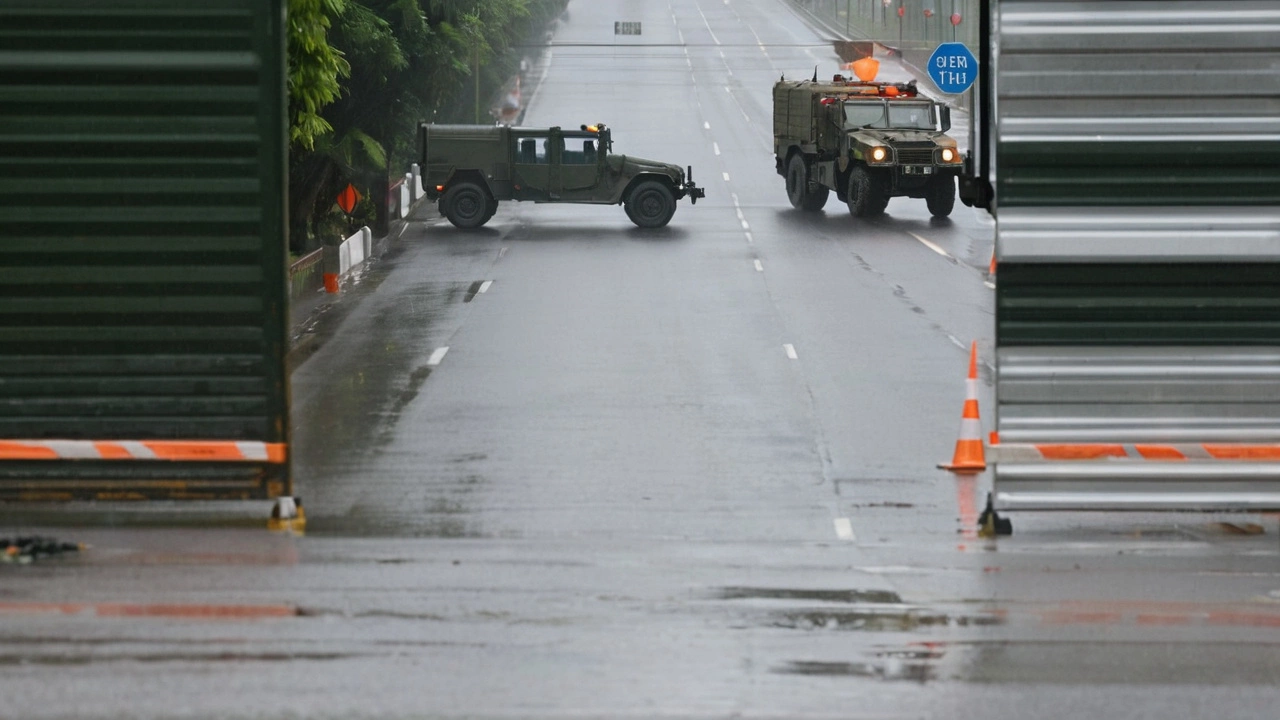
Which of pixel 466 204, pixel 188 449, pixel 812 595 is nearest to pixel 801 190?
pixel 466 204

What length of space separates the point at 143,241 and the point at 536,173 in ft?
86.2

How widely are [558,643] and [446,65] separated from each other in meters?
25.8

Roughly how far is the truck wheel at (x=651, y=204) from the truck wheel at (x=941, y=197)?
5732mm

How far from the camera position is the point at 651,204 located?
37562mm

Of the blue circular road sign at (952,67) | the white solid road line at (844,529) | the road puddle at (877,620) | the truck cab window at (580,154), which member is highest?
the blue circular road sign at (952,67)

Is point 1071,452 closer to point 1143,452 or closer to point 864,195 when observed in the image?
point 1143,452

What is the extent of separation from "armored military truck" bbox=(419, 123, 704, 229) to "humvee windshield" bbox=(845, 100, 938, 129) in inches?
151

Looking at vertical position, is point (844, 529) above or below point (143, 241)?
below

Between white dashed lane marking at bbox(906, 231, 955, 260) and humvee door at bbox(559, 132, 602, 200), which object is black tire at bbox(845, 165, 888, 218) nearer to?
white dashed lane marking at bbox(906, 231, 955, 260)

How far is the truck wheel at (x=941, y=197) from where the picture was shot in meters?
39.1

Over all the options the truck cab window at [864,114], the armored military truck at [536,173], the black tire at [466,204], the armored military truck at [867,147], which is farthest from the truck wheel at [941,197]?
the black tire at [466,204]

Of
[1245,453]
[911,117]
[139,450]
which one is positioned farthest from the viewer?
[911,117]

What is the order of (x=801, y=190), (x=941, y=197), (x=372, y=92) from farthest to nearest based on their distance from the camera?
(x=801, y=190) < (x=941, y=197) < (x=372, y=92)

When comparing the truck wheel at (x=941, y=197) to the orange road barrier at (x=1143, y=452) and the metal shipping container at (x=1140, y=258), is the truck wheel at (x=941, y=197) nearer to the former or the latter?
the metal shipping container at (x=1140, y=258)
